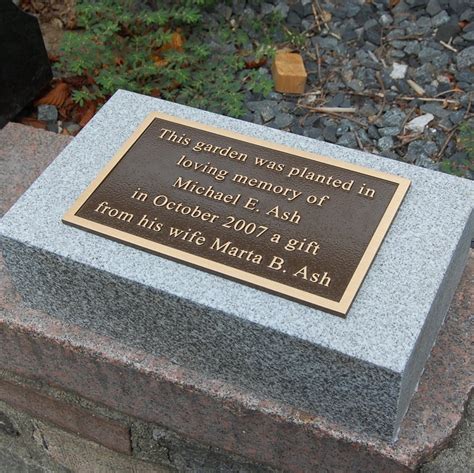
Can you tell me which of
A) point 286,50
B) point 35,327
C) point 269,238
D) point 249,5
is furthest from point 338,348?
point 249,5

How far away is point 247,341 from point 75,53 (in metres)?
1.97

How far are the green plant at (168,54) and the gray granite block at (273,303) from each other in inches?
44.2

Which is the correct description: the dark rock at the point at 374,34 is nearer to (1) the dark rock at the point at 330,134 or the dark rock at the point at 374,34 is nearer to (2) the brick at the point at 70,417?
(1) the dark rock at the point at 330,134

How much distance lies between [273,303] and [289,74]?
5.55ft

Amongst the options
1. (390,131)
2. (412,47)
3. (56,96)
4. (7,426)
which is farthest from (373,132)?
(7,426)

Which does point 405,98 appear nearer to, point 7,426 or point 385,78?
point 385,78

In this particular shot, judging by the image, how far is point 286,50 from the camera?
3562mm

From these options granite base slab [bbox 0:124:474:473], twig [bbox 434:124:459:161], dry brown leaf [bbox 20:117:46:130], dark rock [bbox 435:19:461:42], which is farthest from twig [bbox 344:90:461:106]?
dry brown leaf [bbox 20:117:46:130]

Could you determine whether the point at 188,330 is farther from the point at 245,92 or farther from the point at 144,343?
the point at 245,92

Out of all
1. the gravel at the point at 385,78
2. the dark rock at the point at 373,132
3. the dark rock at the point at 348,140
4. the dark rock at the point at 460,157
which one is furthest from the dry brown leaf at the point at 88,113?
the dark rock at the point at 460,157

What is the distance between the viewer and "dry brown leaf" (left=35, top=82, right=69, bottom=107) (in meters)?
3.50

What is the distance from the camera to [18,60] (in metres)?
3.30

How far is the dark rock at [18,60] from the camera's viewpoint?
3.23 m

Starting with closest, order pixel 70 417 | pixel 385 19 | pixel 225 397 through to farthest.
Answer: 1. pixel 225 397
2. pixel 70 417
3. pixel 385 19
